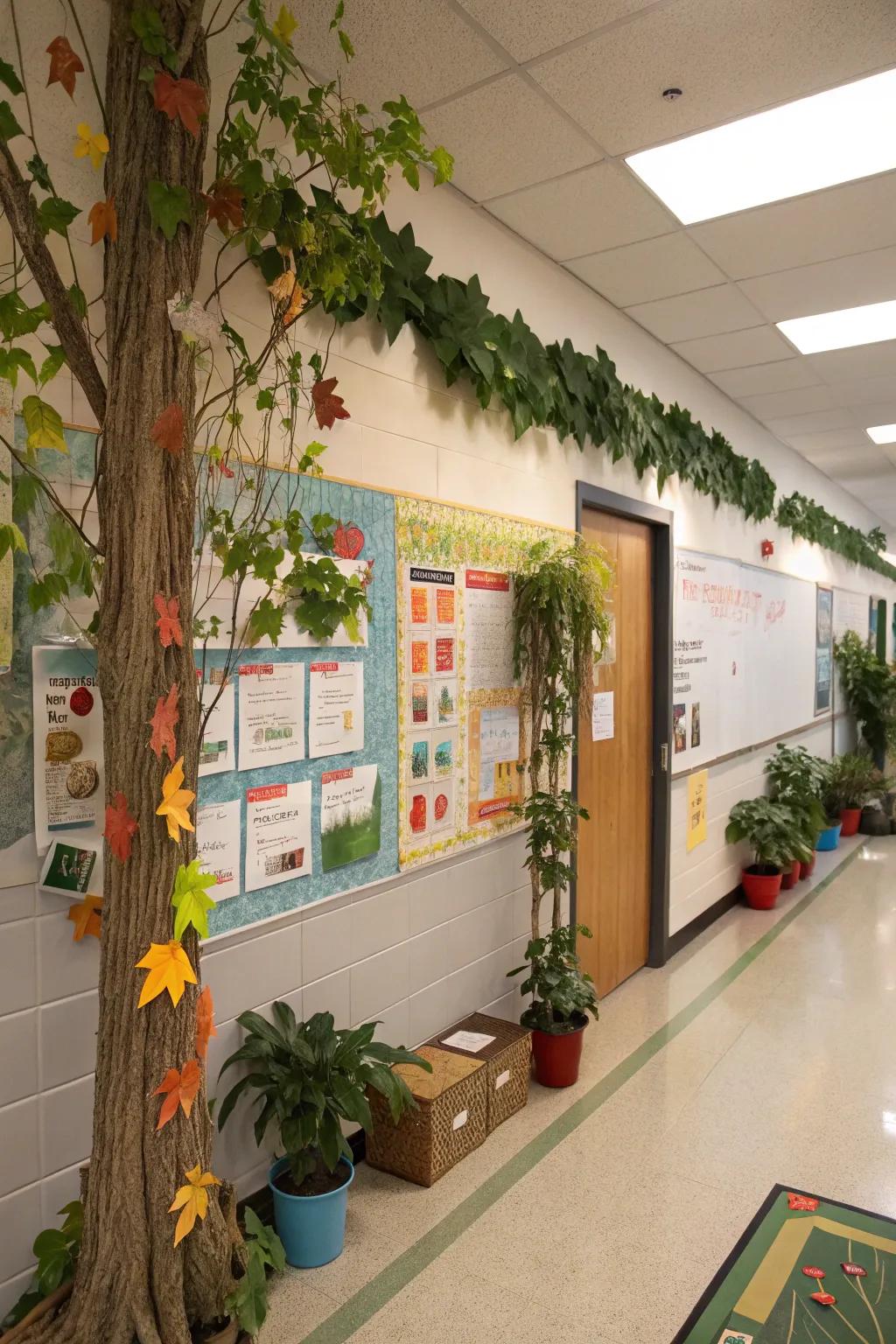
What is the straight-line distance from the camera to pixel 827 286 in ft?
11.6

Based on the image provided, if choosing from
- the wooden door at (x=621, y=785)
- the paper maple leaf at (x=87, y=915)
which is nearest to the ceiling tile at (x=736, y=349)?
the wooden door at (x=621, y=785)

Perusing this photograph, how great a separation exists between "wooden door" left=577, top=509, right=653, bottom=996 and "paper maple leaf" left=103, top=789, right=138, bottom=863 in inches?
95.0

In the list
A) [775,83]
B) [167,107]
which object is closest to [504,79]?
[775,83]

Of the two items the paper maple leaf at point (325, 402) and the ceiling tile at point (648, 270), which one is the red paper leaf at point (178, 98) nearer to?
the paper maple leaf at point (325, 402)

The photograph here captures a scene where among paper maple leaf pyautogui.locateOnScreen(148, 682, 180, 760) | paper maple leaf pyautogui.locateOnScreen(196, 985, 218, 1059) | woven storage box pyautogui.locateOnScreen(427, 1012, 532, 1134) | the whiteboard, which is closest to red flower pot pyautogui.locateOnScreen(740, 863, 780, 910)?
Result: the whiteboard

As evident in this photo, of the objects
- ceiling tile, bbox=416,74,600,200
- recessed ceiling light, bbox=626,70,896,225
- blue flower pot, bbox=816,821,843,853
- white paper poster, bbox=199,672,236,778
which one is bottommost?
blue flower pot, bbox=816,821,843,853

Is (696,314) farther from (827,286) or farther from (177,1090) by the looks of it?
(177,1090)

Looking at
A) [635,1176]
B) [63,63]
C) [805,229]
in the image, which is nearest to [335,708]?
[63,63]

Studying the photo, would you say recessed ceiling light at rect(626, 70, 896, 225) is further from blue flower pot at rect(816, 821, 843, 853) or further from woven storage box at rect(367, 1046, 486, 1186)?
blue flower pot at rect(816, 821, 843, 853)

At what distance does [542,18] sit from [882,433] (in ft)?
15.9

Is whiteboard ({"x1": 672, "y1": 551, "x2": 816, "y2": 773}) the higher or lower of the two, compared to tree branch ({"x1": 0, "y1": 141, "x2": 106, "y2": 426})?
lower

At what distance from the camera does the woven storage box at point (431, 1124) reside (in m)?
2.47

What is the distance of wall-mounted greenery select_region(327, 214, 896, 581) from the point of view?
252cm

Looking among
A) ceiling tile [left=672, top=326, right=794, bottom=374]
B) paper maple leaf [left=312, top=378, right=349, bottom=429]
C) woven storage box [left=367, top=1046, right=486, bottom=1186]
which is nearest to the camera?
paper maple leaf [left=312, top=378, right=349, bottom=429]
